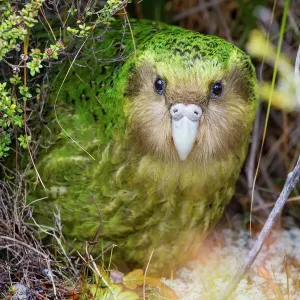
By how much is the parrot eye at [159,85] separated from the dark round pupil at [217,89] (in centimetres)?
17

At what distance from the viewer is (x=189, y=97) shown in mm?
2377

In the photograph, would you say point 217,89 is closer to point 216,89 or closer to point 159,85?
point 216,89

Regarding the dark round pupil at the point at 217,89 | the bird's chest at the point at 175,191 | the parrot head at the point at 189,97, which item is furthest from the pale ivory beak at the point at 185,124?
the bird's chest at the point at 175,191

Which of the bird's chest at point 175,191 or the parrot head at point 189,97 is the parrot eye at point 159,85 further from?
the bird's chest at point 175,191

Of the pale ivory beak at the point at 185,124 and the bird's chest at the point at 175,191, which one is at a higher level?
the pale ivory beak at the point at 185,124

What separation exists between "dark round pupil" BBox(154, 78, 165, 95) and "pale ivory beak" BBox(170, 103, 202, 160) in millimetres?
91

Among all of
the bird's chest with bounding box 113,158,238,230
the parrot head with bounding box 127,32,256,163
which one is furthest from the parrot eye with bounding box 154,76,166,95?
the bird's chest with bounding box 113,158,238,230

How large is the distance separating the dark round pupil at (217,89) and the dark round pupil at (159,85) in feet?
A: 0.57

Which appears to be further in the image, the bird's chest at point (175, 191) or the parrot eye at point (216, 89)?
the bird's chest at point (175, 191)

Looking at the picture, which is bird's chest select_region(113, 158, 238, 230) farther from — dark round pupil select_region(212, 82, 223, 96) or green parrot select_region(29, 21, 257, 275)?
dark round pupil select_region(212, 82, 223, 96)

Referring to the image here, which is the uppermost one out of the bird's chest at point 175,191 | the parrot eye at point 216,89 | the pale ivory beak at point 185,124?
the parrot eye at point 216,89

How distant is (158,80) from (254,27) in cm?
119

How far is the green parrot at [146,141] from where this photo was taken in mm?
2416

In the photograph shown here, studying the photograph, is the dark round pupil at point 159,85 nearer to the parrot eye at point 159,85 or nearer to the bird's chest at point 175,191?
the parrot eye at point 159,85
